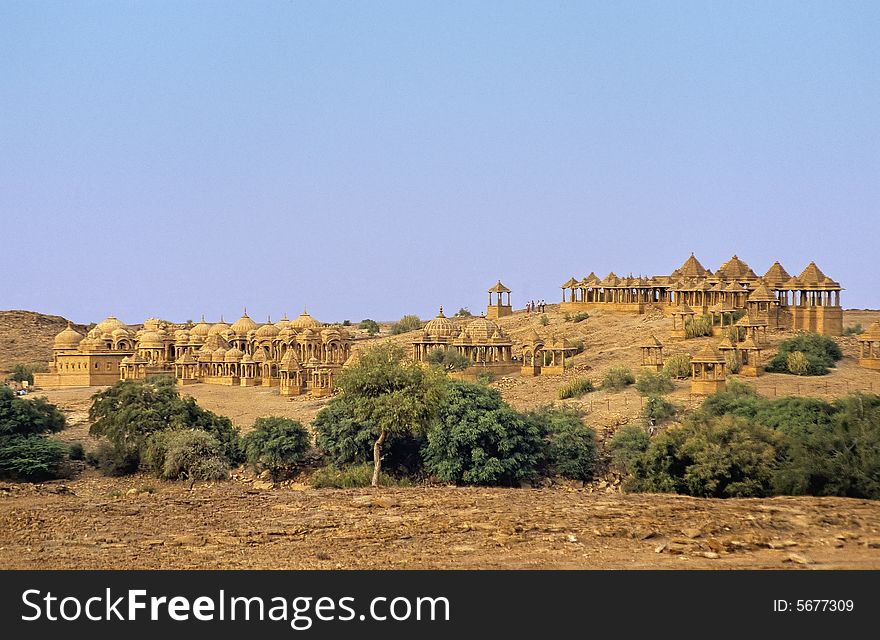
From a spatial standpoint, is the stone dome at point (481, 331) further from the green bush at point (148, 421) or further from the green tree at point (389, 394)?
the green tree at point (389, 394)

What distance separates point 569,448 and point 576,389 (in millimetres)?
11220

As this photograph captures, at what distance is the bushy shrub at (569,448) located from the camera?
111ft

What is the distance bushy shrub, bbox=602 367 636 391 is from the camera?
4556 centimetres

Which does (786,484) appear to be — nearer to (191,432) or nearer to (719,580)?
(719,580)

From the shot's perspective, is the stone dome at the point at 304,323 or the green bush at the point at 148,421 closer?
the green bush at the point at 148,421

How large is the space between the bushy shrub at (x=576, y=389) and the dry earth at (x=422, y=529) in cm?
1688

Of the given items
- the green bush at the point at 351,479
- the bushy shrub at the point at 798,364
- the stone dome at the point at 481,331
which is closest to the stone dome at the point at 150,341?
the stone dome at the point at 481,331

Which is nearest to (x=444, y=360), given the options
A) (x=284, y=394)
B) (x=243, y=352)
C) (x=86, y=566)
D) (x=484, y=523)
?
(x=284, y=394)

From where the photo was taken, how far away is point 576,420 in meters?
36.8

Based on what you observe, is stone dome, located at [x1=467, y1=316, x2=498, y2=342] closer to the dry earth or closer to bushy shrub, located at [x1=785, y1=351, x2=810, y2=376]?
bushy shrub, located at [x1=785, y1=351, x2=810, y2=376]

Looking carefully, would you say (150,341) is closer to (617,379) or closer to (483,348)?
(483,348)

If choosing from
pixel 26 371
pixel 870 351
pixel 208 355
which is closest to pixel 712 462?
pixel 870 351

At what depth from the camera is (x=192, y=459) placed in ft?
112

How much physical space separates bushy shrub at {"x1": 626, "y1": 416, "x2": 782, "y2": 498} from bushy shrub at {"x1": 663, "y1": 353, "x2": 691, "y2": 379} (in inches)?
637
